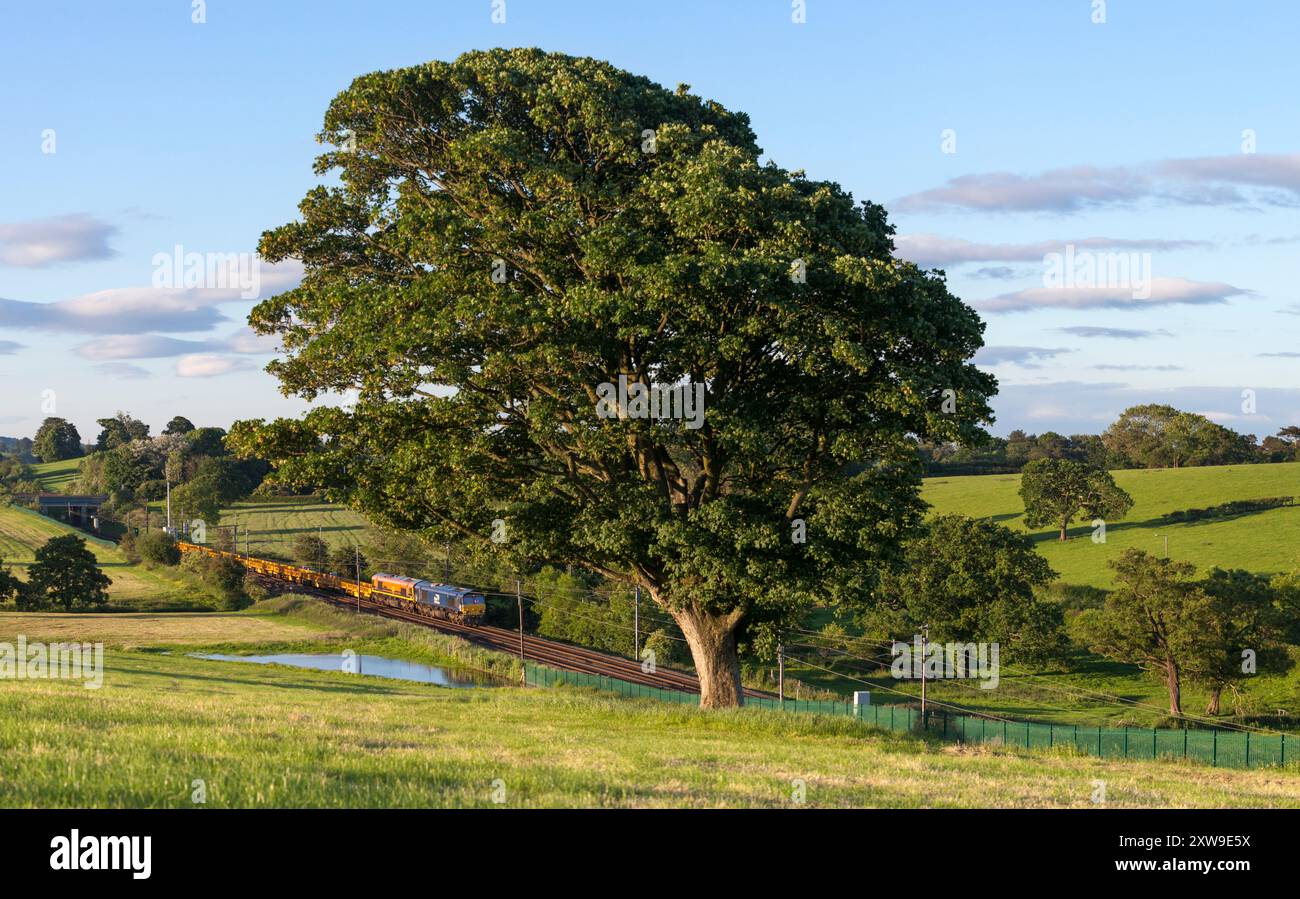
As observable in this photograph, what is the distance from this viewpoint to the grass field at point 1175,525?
344 ft

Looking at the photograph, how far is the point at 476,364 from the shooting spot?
94.9ft

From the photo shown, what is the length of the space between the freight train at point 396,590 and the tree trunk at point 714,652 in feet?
209

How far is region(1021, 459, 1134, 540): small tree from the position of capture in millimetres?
120625

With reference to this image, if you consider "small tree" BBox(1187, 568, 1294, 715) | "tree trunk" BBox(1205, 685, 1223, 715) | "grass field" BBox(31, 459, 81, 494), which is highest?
"grass field" BBox(31, 459, 81, 494)

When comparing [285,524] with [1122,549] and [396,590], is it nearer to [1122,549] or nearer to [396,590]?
[396,590]

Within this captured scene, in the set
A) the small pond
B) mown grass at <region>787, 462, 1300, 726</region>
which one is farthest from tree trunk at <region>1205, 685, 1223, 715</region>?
the small pond

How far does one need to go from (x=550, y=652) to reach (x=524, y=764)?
67.9 m

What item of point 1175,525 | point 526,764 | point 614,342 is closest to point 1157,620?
point 1175,525

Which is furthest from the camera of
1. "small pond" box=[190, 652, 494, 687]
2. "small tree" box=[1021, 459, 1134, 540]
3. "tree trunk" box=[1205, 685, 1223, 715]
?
"small tree" box=[1021, 459, 1134, 540]

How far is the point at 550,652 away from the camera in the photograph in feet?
266

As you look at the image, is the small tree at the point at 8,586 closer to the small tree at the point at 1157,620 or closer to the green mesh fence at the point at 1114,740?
the green mesh fence at the point at 1114,740

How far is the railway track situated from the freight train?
83 centimetres

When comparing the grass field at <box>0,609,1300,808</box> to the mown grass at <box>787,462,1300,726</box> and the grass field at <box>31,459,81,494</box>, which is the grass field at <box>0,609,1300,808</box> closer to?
the mown grass at <box>787,462,1300,726</box>

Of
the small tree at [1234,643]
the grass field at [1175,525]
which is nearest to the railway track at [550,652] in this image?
the small tree at [1234,643]
